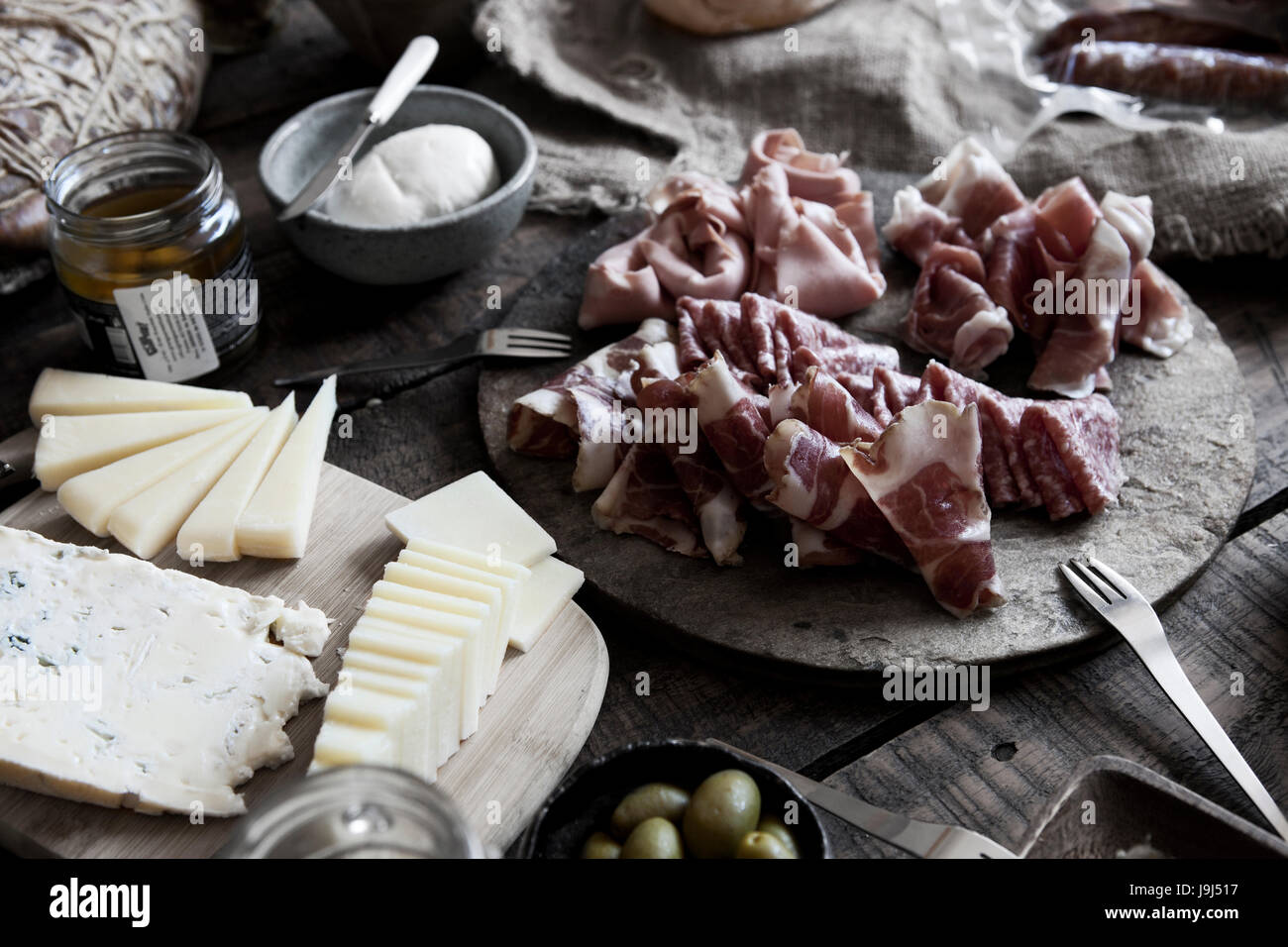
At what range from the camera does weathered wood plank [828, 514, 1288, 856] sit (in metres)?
1.44

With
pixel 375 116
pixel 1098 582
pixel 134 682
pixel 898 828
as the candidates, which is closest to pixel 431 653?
pixel 134 682

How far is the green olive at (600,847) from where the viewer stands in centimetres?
122

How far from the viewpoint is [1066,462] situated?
1.75m

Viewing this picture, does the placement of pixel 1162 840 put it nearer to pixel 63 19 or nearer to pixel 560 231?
pixel 560 231

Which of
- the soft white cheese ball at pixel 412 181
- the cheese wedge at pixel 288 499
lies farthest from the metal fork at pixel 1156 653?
the soft white cheese ball at pixel 412 181

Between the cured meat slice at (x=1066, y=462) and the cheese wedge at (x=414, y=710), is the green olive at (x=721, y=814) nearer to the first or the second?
the cheese wedge at (x=414, y=710)

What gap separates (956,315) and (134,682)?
1.52m

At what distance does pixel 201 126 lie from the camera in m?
2.78

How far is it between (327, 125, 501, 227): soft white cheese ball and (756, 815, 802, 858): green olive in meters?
1.39

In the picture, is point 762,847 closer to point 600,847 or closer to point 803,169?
point 600,847

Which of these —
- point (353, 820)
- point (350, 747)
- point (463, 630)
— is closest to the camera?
point (353, 820)

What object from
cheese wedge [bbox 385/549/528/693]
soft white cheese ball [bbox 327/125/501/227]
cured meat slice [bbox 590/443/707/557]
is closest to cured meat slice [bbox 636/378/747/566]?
cured meat slice [bbox 590/443/707/557]

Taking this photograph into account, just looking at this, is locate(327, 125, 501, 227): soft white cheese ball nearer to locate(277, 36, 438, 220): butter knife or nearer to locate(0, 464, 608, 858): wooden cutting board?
locate(277, 36, 438, 220): butter knife
